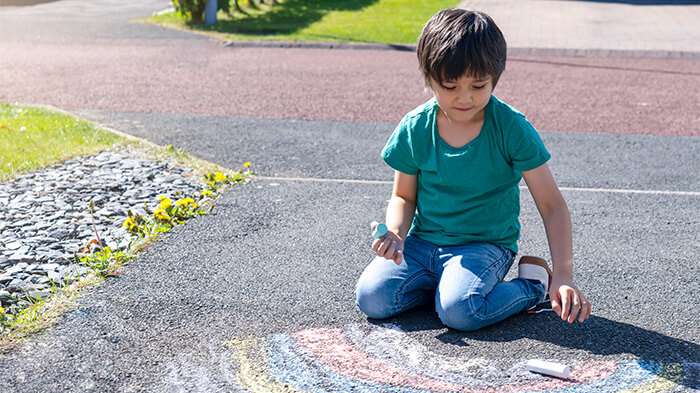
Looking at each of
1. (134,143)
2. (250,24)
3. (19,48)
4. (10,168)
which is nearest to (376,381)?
(10,168)

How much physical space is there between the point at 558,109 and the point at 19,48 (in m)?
7.35

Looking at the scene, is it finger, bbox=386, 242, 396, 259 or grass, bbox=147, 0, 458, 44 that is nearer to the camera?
finger, bbox=386, 242, 396, 259

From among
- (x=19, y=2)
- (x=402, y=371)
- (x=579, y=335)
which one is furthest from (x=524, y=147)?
(x=19, y=2)

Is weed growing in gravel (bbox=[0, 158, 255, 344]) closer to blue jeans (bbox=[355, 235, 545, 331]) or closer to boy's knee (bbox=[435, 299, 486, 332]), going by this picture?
blue jeans (bbox=[355, 235, 545, 331])

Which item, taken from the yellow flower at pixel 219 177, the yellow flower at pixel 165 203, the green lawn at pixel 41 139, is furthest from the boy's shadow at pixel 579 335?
the green lawn at pixel 41 139

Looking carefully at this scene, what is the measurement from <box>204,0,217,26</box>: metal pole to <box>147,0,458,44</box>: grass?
12 cm

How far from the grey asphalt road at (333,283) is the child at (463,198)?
0.12m

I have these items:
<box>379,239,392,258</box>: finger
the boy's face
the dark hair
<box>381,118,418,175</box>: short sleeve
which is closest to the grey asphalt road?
<box>379,239,392,258</box>: finger

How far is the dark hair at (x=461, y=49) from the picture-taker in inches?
138

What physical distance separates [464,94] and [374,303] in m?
0.88

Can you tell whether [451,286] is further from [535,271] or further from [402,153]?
[402,153]

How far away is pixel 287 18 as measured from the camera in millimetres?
16453

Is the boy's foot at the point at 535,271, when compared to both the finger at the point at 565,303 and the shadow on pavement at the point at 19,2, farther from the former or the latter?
the shadow on pavement at the point at 19,2

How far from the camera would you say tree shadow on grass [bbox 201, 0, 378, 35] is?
1470 cm
